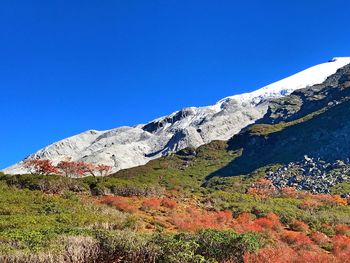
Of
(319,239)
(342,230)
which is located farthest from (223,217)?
(342,230)

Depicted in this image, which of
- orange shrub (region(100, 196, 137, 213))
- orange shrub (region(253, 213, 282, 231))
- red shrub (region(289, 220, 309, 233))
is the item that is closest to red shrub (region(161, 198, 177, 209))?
orange shrub (region(100, 196, 137, 213))

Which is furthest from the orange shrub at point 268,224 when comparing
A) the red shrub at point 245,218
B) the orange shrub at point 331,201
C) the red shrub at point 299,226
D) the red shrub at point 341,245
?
the orange shrub at point 331,201

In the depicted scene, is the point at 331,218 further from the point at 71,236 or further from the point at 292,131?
the point at 292,131

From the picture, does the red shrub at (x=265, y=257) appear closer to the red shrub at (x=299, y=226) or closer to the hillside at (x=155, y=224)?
the hillside at (x=155, y=224)

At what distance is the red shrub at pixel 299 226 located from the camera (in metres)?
33.6

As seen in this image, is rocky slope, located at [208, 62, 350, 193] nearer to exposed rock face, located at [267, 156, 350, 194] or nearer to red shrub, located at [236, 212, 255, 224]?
exposed rock face, located at [267, 156, 350, 194]

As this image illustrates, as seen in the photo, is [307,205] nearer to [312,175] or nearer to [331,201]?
[331,201]

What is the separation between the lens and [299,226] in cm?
3378

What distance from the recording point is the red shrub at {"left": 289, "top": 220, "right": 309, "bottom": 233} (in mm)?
33559

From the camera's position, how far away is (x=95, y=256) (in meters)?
14.1

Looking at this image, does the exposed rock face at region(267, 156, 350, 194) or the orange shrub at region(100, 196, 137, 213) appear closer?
the orange shrub at region(100, 196, 137, 213)

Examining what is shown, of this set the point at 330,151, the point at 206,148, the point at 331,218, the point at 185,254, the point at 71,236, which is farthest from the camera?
the point at 206,148

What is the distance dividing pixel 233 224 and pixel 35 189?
55.8 ft

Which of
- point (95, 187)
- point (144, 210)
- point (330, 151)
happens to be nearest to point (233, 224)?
point (144, 210)
